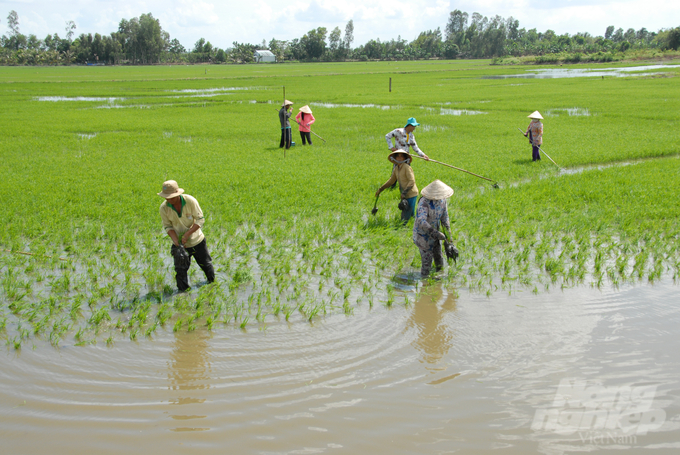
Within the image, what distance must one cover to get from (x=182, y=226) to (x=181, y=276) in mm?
566

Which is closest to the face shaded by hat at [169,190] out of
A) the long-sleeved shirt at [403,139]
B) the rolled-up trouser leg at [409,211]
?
the rolled-up trouser leg at [409,211]

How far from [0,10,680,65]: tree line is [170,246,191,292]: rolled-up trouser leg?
10157 centimetres

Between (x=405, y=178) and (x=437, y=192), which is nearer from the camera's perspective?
(x=437, y=192)

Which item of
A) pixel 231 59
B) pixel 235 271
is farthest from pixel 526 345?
pixel 231 59

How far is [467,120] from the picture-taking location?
20438mm

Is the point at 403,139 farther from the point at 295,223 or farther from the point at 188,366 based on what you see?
the point at 188,366

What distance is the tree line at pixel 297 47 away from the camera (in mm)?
105938

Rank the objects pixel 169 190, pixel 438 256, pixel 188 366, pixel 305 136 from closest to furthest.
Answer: pixel 188 366 → pixel 169 190 → pixel 438 256 → pixel 305 136

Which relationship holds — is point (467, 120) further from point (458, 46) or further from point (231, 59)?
point (458, 46)

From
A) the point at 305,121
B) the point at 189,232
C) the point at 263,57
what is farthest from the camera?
the point at 263,57

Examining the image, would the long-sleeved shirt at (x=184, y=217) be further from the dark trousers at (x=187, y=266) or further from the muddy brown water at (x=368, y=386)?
the muddy brown water at (x=368, y=386)

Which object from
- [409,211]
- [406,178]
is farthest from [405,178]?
[409,211]

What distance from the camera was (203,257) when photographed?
557 cm

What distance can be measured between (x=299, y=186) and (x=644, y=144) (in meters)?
10.5
